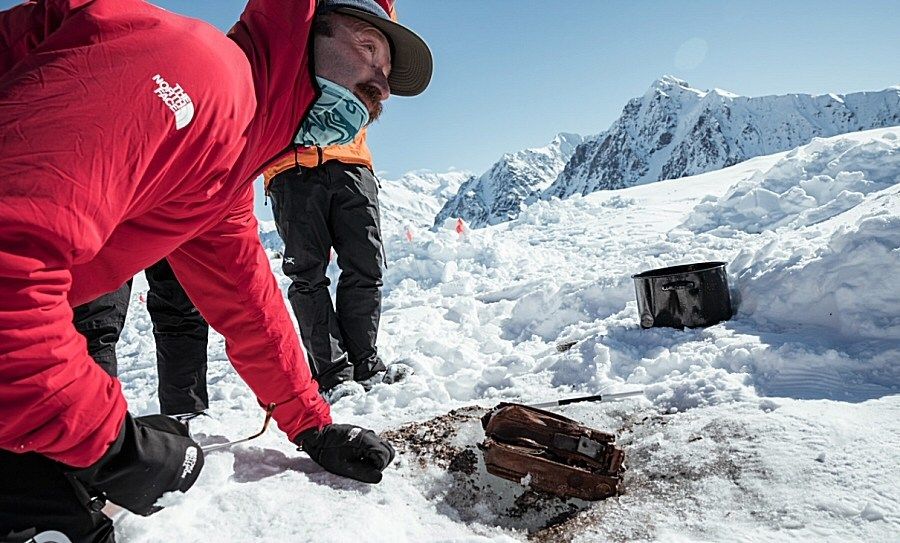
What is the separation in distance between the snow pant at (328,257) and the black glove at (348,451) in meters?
1.35

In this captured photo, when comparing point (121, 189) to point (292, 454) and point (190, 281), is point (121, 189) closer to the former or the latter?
point (190, 281)

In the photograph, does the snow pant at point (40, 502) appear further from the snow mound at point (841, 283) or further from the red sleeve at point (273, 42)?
the snow mound at point (841, 283)

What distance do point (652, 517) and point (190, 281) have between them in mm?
1786

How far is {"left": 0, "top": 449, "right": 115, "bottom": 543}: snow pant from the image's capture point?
0.96 meters

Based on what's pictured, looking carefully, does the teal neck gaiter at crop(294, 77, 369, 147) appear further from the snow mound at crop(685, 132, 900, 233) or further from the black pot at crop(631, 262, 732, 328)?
the snow mound at crop(685, 132, 900, 233)

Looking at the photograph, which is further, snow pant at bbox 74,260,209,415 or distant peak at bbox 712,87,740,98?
distant peak at bbox 712,87,740,98

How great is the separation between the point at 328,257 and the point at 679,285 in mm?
2213

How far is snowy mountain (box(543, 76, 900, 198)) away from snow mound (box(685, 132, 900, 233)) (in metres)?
151

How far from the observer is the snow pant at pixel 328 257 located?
3.45m

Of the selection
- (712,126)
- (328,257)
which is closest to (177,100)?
(328,257)

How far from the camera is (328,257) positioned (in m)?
3.61

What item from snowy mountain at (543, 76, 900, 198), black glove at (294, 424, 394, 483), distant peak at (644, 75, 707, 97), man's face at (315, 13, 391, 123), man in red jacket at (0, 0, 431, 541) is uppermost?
distant peak at (644, 75, 707, 97)

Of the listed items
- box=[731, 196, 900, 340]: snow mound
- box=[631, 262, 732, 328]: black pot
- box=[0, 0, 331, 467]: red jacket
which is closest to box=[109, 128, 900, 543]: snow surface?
box=[731, 196, 900, 340]: snow mound

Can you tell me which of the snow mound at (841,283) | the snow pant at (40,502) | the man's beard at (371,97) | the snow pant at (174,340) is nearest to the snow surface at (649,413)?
the snow mound at (841,283)
